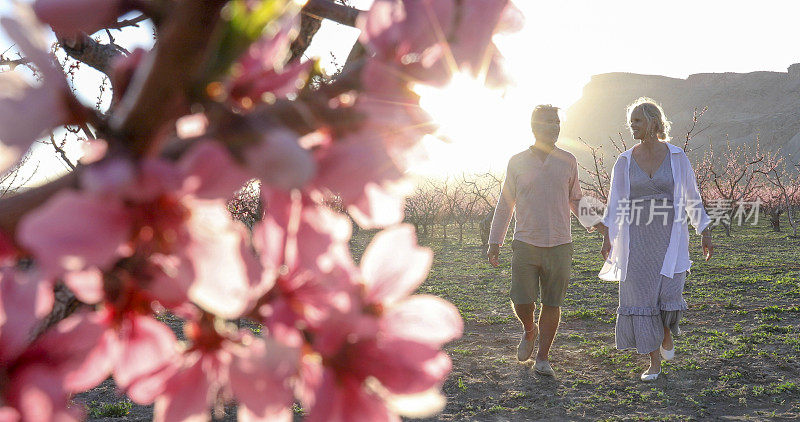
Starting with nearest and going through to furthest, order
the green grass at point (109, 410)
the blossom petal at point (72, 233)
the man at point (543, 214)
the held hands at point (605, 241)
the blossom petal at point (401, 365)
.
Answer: the blossom petal at point (72, 233) < the blossom petal at point (401, 365) < the green grass at point (109, 410) < the man at point (543, 214) < the held hands at point (605, 241)

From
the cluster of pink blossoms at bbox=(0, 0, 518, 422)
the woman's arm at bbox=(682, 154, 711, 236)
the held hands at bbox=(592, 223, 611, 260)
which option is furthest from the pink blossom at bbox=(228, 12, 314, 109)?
the held hands at bbox=(592, 223, 611, 260)

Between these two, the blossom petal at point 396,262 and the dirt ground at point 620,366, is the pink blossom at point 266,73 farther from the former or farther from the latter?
the dirt ground at point 620,366

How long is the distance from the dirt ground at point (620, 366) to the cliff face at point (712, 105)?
54.7m

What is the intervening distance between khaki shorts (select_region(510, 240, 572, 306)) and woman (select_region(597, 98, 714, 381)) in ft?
1.92

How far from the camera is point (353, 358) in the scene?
0.35 m

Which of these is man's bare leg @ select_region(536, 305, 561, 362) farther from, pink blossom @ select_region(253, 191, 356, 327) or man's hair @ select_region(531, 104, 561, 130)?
pink blossom @ select_region(253, 191, 356, 327)

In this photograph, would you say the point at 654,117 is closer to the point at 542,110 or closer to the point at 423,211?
the point at 542,110

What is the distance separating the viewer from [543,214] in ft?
17.7

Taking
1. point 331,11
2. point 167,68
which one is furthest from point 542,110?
point 167,68

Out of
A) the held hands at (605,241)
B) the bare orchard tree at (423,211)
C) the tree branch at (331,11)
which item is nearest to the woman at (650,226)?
the held hands at (605,241)

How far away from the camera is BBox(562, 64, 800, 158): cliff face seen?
68688 millimetres

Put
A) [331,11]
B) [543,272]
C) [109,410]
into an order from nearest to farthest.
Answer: [331,11] < [109,410] < [543,272]

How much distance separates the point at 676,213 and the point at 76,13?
568 cm

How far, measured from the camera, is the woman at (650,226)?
17.6 feet
